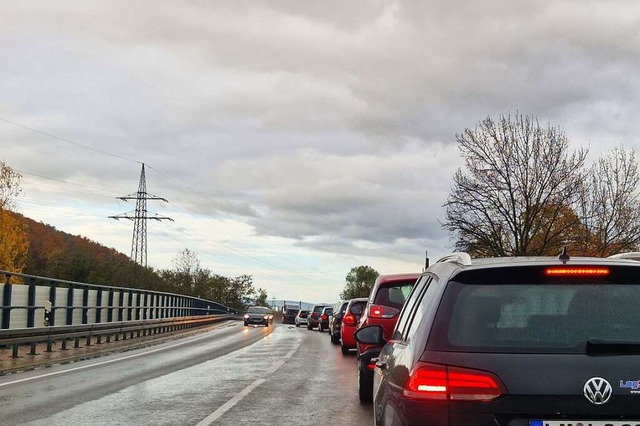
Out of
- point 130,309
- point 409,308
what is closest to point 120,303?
point 130,309

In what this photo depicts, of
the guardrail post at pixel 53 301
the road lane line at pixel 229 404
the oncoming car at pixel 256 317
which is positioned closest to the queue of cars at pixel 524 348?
the road lane line at pixel 229 404

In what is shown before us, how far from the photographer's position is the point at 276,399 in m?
10.5

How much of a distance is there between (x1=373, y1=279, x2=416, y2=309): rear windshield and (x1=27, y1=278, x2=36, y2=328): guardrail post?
A: 29.6ft

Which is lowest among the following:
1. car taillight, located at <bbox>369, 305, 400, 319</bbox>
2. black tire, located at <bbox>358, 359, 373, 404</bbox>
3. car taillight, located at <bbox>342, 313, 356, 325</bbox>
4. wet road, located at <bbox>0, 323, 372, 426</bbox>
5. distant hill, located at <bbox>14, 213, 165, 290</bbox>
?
wet road, located at <bbox>0, 323, 372, 426</bbox>

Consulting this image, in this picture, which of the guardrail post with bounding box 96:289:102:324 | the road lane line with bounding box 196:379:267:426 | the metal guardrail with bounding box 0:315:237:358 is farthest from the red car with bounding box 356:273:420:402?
the guardrail post with bounding box 96:289:102:324

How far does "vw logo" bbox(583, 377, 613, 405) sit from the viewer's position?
3424mm

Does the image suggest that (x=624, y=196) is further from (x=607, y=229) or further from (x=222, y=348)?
(x=222, y=348)

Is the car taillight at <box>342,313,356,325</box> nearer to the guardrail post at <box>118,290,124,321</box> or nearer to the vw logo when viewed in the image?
the guardrail post at <box>118,290,124,321</box>

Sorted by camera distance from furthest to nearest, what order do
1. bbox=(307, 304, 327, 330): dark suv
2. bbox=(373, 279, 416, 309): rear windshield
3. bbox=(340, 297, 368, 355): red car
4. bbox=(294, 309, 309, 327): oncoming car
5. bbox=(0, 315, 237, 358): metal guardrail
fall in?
bbox=(294, 309, 309, 327): oncoming car < bbox=(307, 304, 327, 330): dark suv < bbox=(340, 297, 368, 355): red car < bbox=(0, 315, 237, 358): metal guardrail < bbox=(373, 279, 416, 309): rear windshield

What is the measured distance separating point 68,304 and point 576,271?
18886mm

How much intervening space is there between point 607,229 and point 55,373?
144ft

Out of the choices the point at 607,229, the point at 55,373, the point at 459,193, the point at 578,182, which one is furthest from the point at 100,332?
the point at 607,229

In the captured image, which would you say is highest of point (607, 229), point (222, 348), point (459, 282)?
point (607, 229)

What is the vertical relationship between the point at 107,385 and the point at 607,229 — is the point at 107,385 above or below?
below
